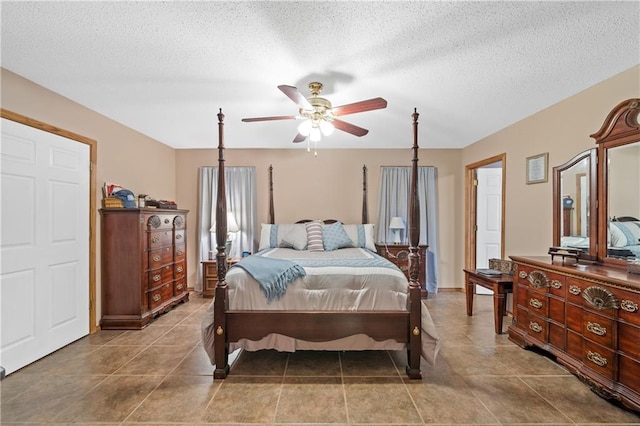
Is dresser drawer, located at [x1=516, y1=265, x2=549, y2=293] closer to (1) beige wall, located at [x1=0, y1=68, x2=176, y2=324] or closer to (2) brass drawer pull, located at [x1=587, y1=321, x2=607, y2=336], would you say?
(2) brass drawer pull, located at [x1=587, y1=321, x2=607, y2=336]

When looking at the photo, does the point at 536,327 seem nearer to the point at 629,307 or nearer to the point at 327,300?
the point at 629,307

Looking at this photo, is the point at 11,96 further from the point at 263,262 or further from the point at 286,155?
the point at 286,155

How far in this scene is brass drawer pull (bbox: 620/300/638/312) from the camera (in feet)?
5.85

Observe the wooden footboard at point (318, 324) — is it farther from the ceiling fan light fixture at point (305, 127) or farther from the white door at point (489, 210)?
the white door at point (489, 210)

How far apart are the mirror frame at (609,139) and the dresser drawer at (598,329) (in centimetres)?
58

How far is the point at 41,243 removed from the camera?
2.57m

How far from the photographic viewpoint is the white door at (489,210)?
4.65 m

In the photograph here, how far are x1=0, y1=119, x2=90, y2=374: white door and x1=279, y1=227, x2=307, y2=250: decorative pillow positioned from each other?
88.1 inches

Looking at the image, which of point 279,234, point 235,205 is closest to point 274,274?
point 279,234

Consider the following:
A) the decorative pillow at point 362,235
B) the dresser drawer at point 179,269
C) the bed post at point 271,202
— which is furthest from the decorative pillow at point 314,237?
the dresser drawer at point 179,269

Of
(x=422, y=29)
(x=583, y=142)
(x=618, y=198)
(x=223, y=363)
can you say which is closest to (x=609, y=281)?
(x=618, y=198)

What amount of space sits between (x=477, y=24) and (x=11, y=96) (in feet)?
11.3

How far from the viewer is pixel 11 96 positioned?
2309 millimetres

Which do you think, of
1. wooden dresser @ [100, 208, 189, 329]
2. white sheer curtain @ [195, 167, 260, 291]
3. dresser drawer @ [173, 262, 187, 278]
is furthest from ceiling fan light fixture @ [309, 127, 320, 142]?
dresser drawer @ [173, 262, 187, 278]
